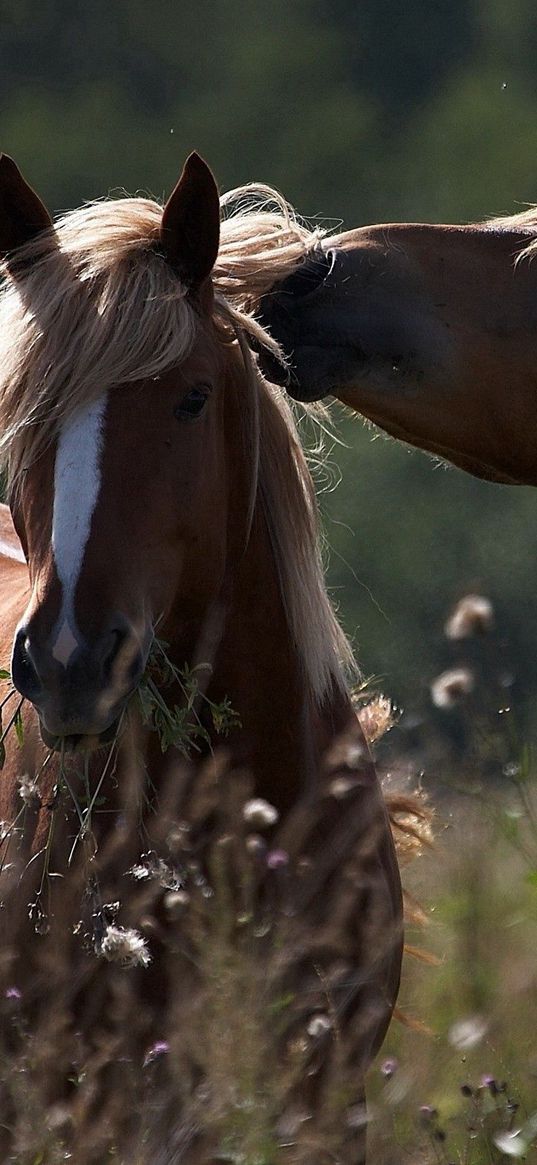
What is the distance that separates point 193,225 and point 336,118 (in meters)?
14.5

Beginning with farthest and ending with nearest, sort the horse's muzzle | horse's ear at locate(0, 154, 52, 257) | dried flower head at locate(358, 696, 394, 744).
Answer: dried flower head at locate(358, 696, 394, 744) < horse's ear at locate(0, 154, 52, 257) < the horse's muzzle

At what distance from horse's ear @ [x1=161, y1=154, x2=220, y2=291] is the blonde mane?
4 centimetres

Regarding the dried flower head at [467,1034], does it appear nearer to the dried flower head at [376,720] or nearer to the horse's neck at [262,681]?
the horse's neck at [262,681]

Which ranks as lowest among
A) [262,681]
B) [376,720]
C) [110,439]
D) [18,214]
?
[376,720]

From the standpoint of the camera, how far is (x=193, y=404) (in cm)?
265

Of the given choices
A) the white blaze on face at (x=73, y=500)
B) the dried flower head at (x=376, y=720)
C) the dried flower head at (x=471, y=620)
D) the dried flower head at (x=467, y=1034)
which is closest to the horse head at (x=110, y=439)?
the white blaze on face at (x=73, y=500)

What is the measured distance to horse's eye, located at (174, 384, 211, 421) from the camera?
263 cm

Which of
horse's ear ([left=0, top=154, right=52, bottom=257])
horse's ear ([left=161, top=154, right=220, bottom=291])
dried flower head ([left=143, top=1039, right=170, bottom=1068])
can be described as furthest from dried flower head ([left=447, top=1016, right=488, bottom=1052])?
horse's ear ([left=0, top=154, right=52, bottom=257])

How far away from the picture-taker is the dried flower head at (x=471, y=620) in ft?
8.03

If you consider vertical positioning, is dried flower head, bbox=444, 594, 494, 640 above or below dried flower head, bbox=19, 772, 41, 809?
above

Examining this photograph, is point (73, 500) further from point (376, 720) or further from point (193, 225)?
point (376, 720)

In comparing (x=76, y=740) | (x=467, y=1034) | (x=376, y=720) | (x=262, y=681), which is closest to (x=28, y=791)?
(x=76, y=740)

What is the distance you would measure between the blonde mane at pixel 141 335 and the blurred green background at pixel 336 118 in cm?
Answer: 1005

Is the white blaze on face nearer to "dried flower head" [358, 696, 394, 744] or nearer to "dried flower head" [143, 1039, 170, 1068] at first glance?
"dried flower head" [143, 1039, 170, 1068]
